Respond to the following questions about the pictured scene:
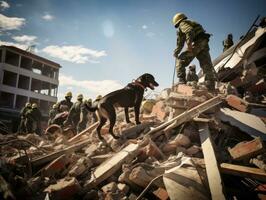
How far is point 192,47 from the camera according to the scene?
5.30m

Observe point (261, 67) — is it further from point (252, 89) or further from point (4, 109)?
point (4, 109)

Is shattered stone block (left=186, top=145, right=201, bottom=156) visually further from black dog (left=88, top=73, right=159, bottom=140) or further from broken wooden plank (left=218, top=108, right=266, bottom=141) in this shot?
black dog (left=88, top=73, right=159, bottom=140)

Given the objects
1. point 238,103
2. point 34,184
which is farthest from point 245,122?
point 34,184

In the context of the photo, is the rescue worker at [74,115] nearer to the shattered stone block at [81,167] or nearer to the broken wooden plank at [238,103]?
the shattered stone block at [81,167]

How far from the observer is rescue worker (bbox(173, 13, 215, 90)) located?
5246 mm

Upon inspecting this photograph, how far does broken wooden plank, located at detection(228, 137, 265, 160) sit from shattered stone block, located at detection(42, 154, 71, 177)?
2.89 meters

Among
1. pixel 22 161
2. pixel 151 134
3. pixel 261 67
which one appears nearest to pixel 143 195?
pixel 151 134

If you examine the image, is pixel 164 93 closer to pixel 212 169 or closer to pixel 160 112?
pixel 160 112

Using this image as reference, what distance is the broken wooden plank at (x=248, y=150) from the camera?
304 cm

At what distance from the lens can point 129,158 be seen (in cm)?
A: 350

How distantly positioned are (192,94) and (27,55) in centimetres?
3052

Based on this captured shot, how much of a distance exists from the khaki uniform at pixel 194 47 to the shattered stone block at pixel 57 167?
366 centimetres

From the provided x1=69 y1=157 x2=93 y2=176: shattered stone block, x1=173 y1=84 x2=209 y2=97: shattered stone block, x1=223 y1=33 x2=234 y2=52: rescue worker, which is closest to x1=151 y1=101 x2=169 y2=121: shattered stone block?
x1=173 y1=84 x2=209 y2=97: shattered stone block

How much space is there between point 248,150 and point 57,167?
3.16 metres
